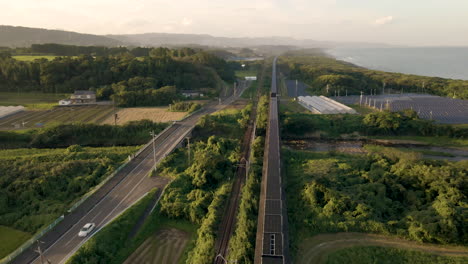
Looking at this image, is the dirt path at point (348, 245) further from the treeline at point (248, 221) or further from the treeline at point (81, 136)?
the treeline at point (81, 136)

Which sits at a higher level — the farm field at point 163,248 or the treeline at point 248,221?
the treeline at point 248,221

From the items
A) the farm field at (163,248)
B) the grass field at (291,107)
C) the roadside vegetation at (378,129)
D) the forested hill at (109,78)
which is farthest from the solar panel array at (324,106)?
the farm field at (163,248)

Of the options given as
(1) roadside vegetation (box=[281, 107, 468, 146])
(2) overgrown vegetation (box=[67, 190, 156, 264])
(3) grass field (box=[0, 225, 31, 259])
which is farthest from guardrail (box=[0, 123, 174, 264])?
(1) roadside vegetation (box=[281, 107, 468, 146])

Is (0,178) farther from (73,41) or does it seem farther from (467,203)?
(73,41)

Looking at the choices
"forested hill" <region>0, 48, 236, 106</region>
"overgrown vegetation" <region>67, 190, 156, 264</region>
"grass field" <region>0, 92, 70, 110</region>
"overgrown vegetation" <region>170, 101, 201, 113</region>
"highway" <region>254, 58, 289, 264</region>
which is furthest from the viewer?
"forested hill" <region>0, 48, 236, 106</region>

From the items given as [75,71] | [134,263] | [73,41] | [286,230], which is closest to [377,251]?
[286,230]

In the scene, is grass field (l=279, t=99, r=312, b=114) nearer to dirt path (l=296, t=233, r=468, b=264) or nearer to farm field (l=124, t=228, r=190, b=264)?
dirt path (l=296, t=233, r=468, b=264)
